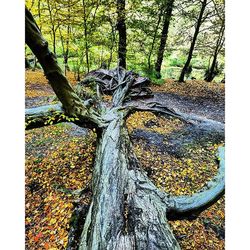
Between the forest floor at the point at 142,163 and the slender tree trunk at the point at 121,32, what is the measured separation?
2.17 metres

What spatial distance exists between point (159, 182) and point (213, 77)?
11.1 feet

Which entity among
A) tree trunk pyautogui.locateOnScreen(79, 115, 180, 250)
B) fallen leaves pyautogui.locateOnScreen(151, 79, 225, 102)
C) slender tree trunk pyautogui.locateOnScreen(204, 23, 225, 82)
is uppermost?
slender tree trunk pyautogui.locateOnScreen(204, 23, 225, 82)

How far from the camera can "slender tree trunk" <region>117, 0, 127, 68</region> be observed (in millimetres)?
5419

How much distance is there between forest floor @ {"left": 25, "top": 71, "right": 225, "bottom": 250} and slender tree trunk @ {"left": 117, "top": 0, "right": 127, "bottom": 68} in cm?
217

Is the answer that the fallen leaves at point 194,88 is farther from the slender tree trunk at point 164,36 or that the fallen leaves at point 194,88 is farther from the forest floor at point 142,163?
the slender tree trunk at point 164,36

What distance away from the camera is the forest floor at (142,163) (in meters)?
2.06

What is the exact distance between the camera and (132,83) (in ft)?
15.2

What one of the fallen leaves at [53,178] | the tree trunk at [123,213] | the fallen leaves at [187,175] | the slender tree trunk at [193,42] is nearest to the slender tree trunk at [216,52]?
the slender tree trunk at [193,42]

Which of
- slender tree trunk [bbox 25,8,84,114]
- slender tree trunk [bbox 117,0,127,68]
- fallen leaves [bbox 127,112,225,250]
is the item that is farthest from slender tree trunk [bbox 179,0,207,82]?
slender tree trunk [bbox 25,8,84,114]

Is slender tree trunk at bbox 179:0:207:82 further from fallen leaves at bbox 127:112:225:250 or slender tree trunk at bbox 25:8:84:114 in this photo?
slender tree trunk at bbox 25:8:84:114

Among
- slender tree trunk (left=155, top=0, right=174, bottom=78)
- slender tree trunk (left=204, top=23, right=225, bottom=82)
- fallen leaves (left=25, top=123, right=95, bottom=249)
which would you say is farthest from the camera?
slender tree trunk (left=155, top=0, right=174, bottom=78)
